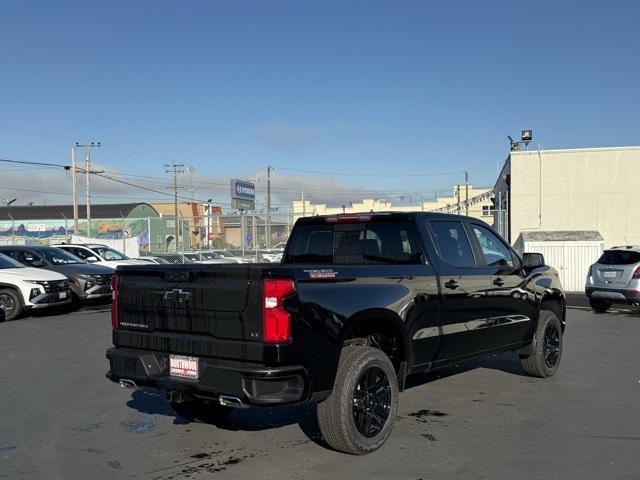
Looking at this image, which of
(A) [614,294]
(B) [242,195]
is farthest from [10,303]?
(B) [242,195]

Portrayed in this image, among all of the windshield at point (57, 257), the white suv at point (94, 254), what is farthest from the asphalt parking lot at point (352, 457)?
the white suv at point (94, 254)

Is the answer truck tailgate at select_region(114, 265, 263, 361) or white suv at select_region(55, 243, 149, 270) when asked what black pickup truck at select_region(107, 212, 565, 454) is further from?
white suv at select_region(55, 243, 149, 270)

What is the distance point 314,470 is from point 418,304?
1735mm

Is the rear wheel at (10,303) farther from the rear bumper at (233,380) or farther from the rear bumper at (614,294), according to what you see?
the rear bumper at (614,294)

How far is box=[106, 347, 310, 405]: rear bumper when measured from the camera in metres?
4.37

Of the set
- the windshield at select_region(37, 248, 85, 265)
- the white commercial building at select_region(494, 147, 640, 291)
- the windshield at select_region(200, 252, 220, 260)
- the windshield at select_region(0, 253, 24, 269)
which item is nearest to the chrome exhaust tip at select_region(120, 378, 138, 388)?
the windshield at select_region(0, 253, 24, 269)

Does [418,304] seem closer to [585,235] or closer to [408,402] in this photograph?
[408,402]

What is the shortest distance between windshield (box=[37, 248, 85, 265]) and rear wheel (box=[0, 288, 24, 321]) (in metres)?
2.97

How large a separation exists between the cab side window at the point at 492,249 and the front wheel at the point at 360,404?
2.21 meters

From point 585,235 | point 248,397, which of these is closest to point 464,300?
point 248,397

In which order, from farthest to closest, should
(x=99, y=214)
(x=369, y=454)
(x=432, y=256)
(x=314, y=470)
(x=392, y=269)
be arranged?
(x=99, y=214), (x=432, y=256), (x=392, y=269), (x=369, y=454), (x=314, y=470)

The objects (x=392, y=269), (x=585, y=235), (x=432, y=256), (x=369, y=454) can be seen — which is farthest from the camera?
(x=585, y=235)

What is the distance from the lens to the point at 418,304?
562 centimetres

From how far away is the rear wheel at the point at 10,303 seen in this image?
46.1ft
